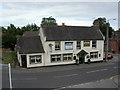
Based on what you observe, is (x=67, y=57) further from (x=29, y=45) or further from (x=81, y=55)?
(x=29, y=45)

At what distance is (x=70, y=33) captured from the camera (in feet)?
96.3

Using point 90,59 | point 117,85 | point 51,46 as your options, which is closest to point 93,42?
point 90,59

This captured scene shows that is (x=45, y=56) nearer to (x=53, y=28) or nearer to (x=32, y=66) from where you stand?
(x=32, y=66)

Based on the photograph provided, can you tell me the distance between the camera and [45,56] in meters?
26.5

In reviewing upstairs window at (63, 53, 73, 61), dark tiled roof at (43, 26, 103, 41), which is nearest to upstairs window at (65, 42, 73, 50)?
dark tiled roof at (43, 26, 103, 41)

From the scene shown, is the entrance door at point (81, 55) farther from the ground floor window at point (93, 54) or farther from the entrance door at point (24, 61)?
the entrance door at point (24, 61)

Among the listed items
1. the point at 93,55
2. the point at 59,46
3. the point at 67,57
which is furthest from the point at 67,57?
the point at 93,55

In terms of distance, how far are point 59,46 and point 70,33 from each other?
3.71 metres

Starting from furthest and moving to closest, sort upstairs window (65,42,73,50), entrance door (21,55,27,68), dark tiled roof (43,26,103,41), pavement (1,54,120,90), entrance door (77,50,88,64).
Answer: entrance door (77,50,88,64), upstairs window (65,42,73,50), dark tiled roof (43,26,103,41), entrance door (21,55,27,68), pavement (1,54,120,90)

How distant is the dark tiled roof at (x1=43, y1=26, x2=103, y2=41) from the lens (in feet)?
91.0

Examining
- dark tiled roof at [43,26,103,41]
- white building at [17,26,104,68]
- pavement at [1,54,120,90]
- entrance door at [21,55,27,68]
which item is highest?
dark tiled roof at [43,26,103,41]

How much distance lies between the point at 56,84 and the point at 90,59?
15.5m

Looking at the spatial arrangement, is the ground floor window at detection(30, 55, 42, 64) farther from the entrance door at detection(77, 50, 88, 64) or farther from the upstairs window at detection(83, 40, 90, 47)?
the upstairs window at detection(83, 40, 90, 47)

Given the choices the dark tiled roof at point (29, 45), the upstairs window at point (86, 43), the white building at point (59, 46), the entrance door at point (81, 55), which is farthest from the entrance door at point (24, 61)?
the upstairs window at point (86, 43)
